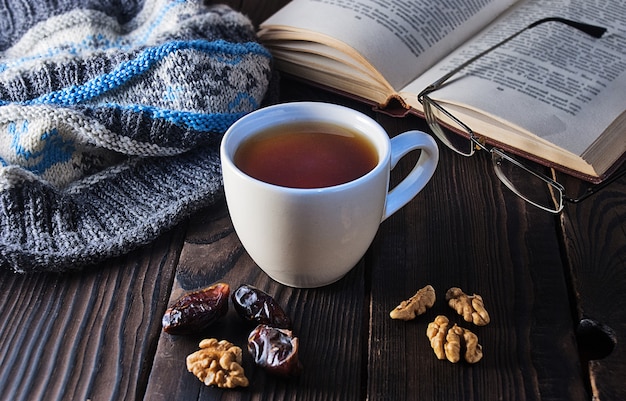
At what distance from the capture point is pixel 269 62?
904 mm

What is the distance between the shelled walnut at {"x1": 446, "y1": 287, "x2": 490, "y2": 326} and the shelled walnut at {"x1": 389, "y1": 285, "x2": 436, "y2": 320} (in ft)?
0.06

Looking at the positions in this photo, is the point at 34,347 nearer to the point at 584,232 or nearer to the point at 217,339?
the point at 217,339

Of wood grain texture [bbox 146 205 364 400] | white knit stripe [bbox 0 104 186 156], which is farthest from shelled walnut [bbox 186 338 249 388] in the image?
white knit stripe [bbox 0 104 186 156]

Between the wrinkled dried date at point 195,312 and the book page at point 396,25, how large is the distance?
0.41 meters

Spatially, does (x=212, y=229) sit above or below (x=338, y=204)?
below

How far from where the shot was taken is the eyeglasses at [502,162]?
76cm

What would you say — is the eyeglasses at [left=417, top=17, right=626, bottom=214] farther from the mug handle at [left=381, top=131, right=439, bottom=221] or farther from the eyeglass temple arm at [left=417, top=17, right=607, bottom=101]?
the mug handle at [left=381, top=131, right=439, bottom=221]

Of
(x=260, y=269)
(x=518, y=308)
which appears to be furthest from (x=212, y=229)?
(x=518, y=308)

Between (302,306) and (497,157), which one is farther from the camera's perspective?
(497,157)

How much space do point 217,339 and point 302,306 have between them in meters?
0.09

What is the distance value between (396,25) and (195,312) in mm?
523

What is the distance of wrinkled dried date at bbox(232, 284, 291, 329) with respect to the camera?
60 cm

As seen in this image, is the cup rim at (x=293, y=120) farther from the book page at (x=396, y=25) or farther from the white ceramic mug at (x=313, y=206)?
the book page at (x=396, y=25)

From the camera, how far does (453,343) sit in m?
0.58
